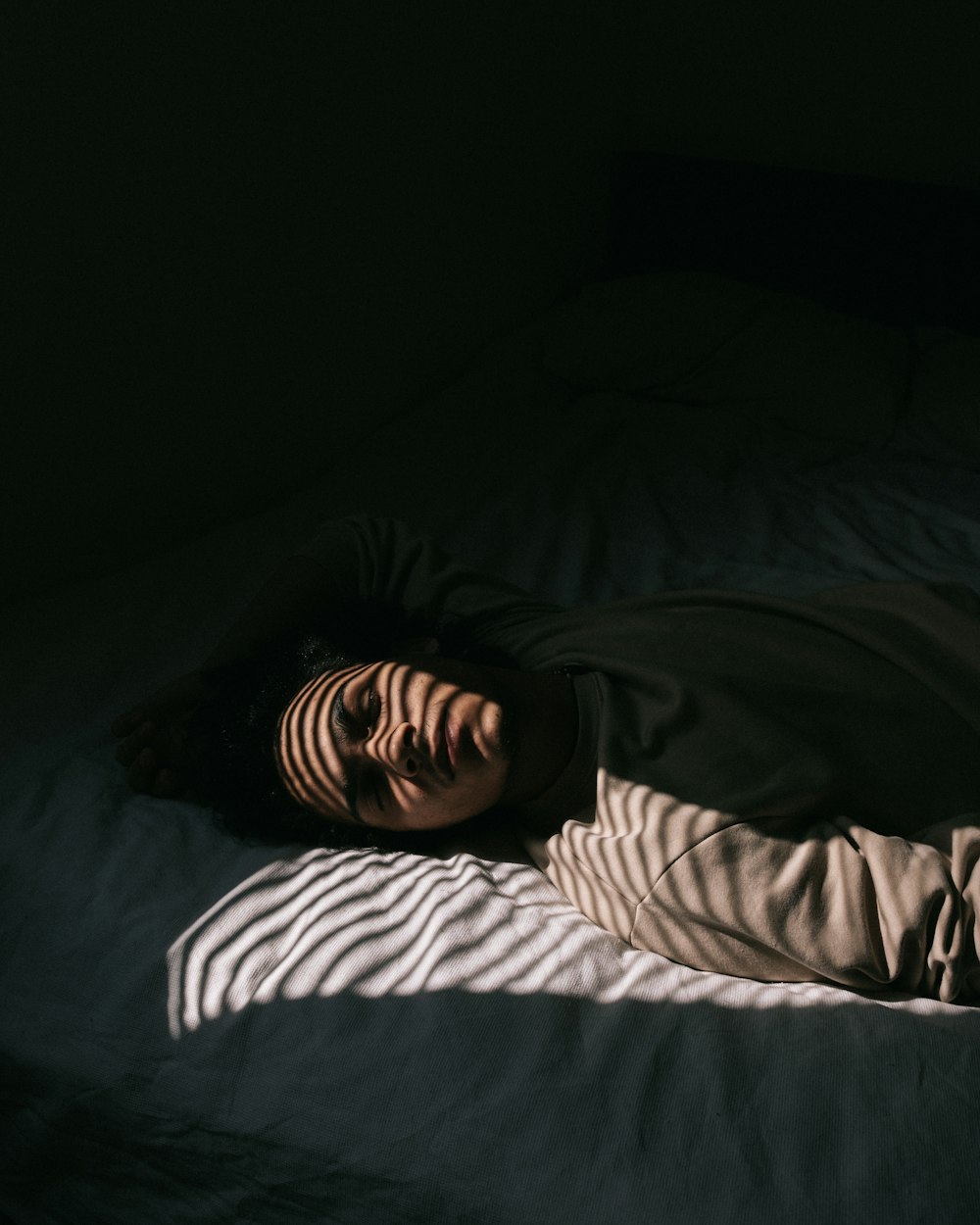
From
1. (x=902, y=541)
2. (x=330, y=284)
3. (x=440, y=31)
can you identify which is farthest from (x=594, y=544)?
(x=440, y=31)

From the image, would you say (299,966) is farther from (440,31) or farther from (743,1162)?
(440,31)

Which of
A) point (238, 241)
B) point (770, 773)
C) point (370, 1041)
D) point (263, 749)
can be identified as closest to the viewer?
point (370, 1041)

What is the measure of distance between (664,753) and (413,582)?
405mm

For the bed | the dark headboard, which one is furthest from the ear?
the dark headboard

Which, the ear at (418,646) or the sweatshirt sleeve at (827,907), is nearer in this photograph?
the sweatshirt sleeve at (827,907)

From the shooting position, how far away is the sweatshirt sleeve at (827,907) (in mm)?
804

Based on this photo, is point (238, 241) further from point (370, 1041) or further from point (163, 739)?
point (370, 1041)

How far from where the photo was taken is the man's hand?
105 centimetres

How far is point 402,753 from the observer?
93 centimetres

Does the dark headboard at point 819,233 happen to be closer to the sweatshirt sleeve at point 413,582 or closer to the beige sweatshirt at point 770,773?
the beige sweatshirt at point 770,773

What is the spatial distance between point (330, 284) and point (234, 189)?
262mm

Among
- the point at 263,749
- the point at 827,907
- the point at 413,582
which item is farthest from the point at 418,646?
the point at 827,907

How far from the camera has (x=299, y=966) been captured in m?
0.87

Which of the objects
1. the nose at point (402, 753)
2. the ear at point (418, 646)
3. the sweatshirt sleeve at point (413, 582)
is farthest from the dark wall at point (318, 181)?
the nose at point (402, 753)
